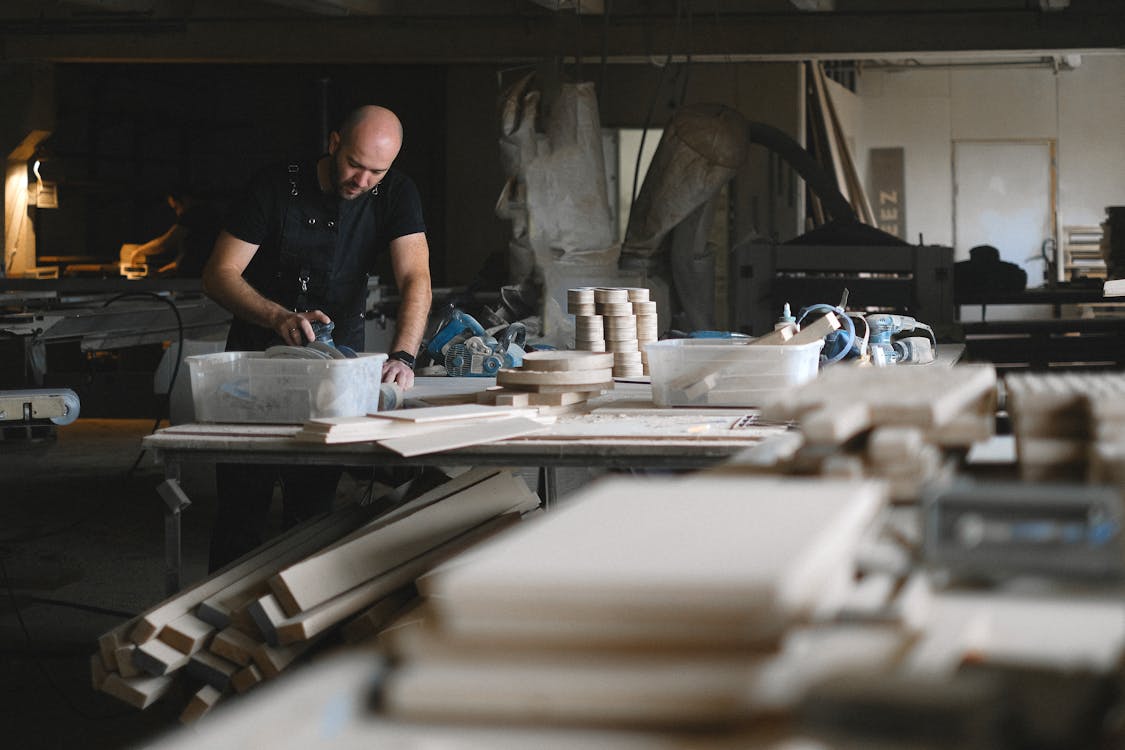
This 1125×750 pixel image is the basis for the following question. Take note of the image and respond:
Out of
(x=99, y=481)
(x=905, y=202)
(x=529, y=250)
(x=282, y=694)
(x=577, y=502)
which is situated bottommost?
(x=99, y=481)

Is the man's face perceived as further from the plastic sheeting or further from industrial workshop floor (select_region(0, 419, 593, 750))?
the plastic sheeting

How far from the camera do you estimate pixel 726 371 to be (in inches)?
121

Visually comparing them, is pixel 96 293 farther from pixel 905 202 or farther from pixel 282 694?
pixel 905 202

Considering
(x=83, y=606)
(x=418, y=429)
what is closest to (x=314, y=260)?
(x=418, y=429)

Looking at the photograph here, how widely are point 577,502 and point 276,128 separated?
13.2m

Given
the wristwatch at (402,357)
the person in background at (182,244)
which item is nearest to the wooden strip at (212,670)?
the wristwatch at (402,357)

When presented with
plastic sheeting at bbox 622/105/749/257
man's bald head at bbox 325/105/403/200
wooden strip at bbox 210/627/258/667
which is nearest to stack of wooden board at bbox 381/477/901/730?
wooden strip at bbox 210/627/258/667

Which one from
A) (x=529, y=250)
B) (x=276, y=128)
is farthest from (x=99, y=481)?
(x=276, y=128)

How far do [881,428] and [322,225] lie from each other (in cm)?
280

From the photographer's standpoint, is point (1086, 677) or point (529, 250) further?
point (529, 250)

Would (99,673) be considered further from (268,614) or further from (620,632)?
(620,632)

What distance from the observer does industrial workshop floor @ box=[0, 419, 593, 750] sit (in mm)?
3576

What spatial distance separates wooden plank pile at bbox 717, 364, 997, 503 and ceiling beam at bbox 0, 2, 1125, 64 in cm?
782

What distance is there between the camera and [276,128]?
540 inches
